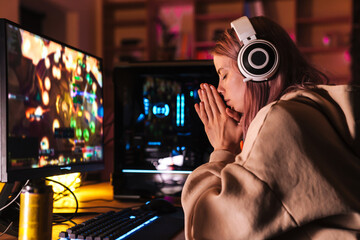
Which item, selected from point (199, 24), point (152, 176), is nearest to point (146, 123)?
point (152, 176)

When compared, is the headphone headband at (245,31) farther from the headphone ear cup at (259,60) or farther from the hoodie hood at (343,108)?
the hoodie hood at (343,108)

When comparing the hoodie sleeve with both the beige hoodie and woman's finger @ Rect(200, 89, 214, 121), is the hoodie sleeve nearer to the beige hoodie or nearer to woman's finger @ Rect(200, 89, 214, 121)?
the beige hoodie

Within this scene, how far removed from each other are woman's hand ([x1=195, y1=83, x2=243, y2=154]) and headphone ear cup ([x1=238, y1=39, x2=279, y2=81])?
17cm

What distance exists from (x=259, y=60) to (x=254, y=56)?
0.02 m

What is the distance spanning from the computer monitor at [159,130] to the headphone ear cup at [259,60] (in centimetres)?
46

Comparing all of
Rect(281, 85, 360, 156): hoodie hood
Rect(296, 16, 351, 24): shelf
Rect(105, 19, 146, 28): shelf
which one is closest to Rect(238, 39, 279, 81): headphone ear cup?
Rect(281, 85, 360, 156): hoodie hood

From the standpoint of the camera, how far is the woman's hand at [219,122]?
1039mm

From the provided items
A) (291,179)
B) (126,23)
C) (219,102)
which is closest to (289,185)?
(291,179)

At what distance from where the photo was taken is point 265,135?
0.71 m

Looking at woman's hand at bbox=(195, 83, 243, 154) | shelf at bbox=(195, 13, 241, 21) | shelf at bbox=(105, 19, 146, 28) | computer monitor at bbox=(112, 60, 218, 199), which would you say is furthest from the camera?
shelf at bbox=(105, 19, 146, 28)

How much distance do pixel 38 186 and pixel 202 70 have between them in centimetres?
78

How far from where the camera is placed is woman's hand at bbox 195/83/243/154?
1039mm

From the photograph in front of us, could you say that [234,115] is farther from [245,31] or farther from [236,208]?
[236,208]

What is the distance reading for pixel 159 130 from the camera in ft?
4.59
